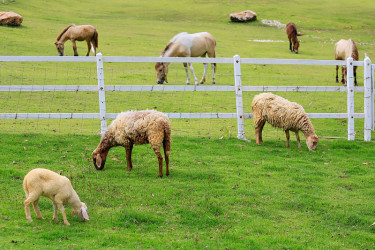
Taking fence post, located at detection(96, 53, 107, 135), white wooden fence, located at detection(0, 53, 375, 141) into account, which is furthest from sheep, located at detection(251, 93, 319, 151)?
fence post, located at detection(96, 53, 107, 135)

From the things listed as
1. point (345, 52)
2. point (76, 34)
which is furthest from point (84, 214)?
point (76, 34)

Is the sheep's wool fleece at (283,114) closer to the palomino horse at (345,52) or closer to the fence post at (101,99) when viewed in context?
the fence post at (101,99)

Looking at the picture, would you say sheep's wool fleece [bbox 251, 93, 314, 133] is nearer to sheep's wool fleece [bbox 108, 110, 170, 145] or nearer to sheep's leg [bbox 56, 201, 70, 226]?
sheep's wool fleece [bbox 108, 110, 170, 145]

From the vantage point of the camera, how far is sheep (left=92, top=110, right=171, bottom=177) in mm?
8820

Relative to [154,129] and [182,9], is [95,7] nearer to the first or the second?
[182,9]

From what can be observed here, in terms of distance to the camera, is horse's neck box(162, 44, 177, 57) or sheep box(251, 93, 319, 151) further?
horse's neck box(162, 44, 177, 57)

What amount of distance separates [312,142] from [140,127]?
4.18 metres

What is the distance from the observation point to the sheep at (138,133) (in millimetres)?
8820

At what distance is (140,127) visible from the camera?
894 cm

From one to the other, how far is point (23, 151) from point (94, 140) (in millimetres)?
1617

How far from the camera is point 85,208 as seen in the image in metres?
7.12

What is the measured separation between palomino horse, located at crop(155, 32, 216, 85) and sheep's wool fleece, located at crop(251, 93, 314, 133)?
696 cm

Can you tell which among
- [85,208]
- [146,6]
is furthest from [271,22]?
[85,208]

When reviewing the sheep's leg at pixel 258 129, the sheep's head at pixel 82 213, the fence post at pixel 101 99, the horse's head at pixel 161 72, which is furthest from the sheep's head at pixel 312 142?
the horse's head at pixel 161 72
